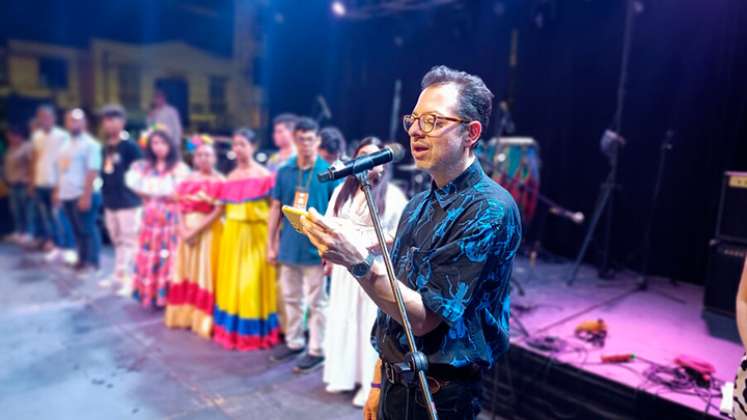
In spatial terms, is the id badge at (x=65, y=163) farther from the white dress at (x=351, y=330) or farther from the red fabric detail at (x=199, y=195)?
the white dress at (x=351, y=330)

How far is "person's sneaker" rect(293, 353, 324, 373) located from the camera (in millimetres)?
3680

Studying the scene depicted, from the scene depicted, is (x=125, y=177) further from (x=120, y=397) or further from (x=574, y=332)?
(x=574, y=332)

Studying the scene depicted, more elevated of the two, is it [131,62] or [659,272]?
[131,62]

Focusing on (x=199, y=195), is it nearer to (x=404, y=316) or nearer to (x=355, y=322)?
(x=355, y=322)

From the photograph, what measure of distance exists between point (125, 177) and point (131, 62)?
9213 mm

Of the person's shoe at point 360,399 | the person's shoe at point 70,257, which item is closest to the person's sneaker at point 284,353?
the person's shoe at point 360,399

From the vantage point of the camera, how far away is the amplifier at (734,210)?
3562mm

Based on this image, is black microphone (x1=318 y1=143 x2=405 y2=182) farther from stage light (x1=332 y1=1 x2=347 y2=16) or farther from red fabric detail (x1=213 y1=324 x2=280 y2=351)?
stage light (x1=332 y1=1 x2=347 y2=16)

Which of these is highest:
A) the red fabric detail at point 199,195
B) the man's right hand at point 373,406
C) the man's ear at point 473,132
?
the man's ear at point 473,132

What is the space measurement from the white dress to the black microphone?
1.73 meters

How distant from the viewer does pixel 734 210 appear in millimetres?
3621

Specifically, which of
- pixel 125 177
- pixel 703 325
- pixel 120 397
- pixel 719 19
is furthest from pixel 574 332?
pixel 125 177

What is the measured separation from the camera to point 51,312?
4.89 m

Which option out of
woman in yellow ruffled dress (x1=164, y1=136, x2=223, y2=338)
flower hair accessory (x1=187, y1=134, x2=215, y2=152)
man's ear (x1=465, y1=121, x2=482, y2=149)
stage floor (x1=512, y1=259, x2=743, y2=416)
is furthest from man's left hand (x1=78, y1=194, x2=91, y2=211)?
man's ear (x1=465, y1=121, x2=482, y2=149)
